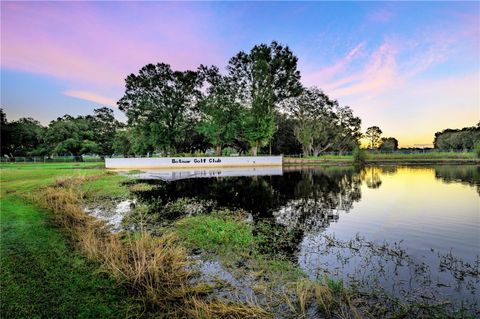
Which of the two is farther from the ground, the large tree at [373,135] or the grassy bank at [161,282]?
the large tree at [373,135]

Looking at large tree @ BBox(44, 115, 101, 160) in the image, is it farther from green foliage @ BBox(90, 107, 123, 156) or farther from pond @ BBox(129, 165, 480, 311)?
pond @ BBox(129, 165, 480, 311)

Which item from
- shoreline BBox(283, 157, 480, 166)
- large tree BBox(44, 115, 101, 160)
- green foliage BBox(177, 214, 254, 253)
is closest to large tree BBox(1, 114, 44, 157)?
large tree BBox(44, 115, 101, 160)

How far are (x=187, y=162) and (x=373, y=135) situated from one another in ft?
232

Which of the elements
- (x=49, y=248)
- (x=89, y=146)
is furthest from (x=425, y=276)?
(x=89, y=146)

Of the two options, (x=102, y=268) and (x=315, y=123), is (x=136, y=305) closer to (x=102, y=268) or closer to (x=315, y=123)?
(x=102, y=268)

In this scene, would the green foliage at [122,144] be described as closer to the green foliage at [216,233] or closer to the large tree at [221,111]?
the large tree at [221,111]

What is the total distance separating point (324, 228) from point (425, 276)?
448cm

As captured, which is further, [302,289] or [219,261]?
[219,261]

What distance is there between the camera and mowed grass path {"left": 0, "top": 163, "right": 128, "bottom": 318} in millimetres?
4727

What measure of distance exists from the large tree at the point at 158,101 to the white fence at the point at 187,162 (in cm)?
629

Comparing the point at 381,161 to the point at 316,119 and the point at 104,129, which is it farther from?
the point at 104,129

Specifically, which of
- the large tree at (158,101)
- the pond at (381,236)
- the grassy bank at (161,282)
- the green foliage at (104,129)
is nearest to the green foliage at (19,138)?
the green foliage at (104,129)

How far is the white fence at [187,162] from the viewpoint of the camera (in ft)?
146

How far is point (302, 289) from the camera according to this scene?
18.6ft
